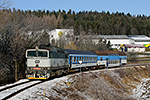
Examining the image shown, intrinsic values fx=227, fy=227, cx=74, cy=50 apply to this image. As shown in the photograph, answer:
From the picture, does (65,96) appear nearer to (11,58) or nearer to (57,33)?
(11,58)

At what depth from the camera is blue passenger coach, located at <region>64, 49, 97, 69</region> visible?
94.2 ft

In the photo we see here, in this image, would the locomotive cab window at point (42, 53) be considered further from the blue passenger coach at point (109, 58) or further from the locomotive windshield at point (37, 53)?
the blue passenger coach at point (109, 58)

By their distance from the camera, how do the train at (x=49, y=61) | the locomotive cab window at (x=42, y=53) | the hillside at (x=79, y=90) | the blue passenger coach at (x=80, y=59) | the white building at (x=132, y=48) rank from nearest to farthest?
1. the hillside at (x=79, y=90)
2. the train at (x=49, y=61)
3. the locomotive cab window at (x=42, y=53)
4. the blue passenger coach at (x=80, y=59)
5. the white building at (x=132, y=48)

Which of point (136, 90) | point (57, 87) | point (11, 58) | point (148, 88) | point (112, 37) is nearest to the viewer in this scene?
point (57, 87)

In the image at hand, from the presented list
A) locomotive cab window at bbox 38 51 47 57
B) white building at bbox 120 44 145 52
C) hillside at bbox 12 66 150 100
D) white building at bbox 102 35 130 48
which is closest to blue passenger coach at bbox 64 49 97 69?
hillside at bbox 12 66 150 100

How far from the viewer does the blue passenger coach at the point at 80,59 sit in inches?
1130

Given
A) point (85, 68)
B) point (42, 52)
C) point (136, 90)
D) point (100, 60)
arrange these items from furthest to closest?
1. point (100, 60)
2. point (85, 68)
3. point (136, 90)
4. point (42, 52)

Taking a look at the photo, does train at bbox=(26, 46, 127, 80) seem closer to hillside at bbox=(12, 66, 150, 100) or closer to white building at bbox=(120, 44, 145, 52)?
hillside at bbox=(12, 66, 150, 100)

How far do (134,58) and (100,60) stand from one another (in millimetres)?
30992

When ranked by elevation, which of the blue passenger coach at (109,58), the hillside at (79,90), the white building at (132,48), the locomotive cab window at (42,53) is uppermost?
the white building at (132,48)

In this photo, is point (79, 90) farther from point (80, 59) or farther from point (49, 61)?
point (80, 59)

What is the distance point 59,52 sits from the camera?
23750mm

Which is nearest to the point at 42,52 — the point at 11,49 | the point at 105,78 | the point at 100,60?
the point at 11,49

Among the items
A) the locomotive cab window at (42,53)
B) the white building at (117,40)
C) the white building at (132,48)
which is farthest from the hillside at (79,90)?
the white building at (117,40)
